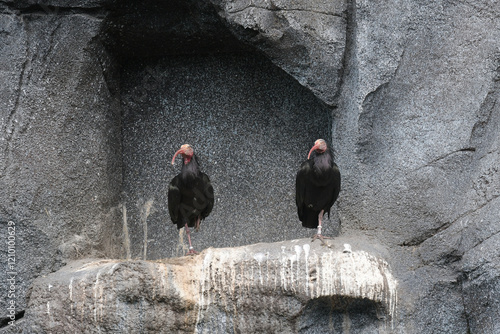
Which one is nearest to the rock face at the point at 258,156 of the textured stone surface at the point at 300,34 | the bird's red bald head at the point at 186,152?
the textured stone surface at the point at 300,34

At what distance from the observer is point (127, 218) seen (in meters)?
5.82

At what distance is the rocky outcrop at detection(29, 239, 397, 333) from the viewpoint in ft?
14.8

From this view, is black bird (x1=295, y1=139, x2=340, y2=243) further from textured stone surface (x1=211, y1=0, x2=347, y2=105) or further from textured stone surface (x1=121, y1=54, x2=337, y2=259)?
textured stone surface (x1=121, y1=54, x2=337, y2=259)

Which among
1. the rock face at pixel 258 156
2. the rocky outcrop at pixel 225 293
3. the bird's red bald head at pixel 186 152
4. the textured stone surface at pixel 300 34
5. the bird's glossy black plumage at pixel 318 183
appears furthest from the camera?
the bird's red bald head at pixel 186 152

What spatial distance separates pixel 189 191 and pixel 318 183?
937mm


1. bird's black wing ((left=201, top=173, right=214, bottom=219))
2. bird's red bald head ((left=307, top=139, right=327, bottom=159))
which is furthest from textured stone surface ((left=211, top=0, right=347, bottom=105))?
bird's black wing ((left=201, top=173, right=214, bottom=219))

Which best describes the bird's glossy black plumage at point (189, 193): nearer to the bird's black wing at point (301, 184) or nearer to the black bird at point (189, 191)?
the black bird at point (189, 191)

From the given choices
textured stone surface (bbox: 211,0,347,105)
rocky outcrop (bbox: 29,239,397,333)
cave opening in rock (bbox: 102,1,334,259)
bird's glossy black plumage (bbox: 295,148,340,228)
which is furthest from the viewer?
cave opening in rock (bbox: 102,1,334,259)

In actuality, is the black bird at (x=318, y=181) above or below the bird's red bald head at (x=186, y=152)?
below

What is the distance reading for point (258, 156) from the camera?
5812mm

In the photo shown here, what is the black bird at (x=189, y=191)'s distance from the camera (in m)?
5.26

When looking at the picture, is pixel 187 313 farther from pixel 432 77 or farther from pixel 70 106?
pixel 432 77

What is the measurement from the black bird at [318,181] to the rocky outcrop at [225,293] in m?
0.43

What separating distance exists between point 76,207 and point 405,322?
239 cm
